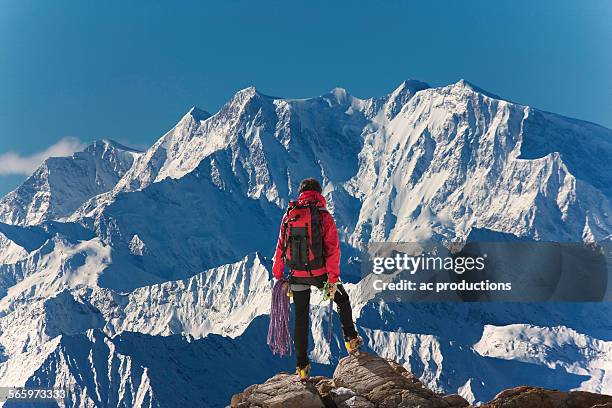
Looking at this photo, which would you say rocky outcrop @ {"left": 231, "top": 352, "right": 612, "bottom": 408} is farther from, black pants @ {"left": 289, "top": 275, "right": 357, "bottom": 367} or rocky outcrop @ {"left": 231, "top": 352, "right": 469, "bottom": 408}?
black pants @ {"left": 289, "top": 275, "right": 357, "bottom": 367}

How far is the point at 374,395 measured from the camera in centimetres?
2495

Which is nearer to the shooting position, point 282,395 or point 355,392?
point 282,395

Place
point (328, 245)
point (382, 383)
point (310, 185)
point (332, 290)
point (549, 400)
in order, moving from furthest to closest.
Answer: point (310, 185) < point (328, 245) < point (332, 290) < point (382, 383) < point (549, 400)

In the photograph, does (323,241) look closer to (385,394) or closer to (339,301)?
(339,301)

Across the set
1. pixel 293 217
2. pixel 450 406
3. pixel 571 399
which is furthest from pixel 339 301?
pixel 571 399

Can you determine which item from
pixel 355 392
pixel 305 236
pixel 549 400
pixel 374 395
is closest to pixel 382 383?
pixel 374 395

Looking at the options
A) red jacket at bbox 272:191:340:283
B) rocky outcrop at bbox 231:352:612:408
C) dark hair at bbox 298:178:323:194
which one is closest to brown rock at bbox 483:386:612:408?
rocky outcrop at bbox 231:352:612:408

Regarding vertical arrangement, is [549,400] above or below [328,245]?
below

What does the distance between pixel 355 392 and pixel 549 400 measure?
19.1 ft

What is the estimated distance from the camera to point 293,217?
26094mm

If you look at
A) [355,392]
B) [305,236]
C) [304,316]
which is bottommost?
[355,392]

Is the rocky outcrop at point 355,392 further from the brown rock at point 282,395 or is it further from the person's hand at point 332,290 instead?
the person's hand at point 332,290

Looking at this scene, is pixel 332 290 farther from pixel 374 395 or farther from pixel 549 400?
pixel 549 400

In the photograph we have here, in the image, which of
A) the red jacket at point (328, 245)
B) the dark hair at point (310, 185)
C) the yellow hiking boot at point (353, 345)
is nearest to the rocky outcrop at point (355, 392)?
the yellow hiking boot at point (353, 345)
